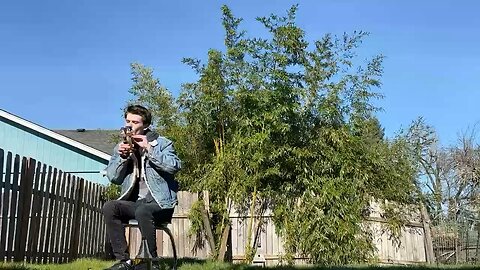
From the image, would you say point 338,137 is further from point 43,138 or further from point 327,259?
point 43,138

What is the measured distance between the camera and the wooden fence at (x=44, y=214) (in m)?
6.46

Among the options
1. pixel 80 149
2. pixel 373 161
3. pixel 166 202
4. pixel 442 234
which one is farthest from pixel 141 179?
pixel 80 149

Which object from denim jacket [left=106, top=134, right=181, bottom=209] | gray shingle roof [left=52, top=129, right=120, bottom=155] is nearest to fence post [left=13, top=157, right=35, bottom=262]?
denim jacket [left=106, top=134, right=181, bottom=209]

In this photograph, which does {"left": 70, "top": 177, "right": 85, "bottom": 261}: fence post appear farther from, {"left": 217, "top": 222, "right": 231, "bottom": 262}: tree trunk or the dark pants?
the dark pants

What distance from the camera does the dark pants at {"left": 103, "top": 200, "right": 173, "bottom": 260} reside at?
381 cm

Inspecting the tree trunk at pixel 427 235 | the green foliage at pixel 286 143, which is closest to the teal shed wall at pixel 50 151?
the green foliage at pixel 286 143

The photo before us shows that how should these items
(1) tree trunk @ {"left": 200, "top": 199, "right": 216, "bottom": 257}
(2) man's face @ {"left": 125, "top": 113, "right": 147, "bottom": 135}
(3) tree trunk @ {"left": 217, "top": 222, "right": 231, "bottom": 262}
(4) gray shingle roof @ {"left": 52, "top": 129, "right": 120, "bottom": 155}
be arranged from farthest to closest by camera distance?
(4) gray shingle roof @ {"left": 52, "top": 129, "right": 120, "bottom": 155}
(1) tree trunk @ {"left": 200, "top": 199, "right": 216, "bottom": 257}
(3) tree trunk @ {"left": 217, "top": 222, "right": 231, "bottom": 262}
(2) man's face @ {"left": 125, "top": 113, "right": 147, "bottom": 135}

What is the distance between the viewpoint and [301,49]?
33.5ft

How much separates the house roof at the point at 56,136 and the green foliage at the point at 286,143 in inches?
227

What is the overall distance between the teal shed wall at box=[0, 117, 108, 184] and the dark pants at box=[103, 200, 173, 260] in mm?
12187

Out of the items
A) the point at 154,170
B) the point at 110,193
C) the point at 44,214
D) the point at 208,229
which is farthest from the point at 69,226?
the point at 154,170

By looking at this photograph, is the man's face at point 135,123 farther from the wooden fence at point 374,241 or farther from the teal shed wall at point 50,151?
the teal shed wall at point 50,151

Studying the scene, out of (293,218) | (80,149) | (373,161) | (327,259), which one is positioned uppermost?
(80,149)

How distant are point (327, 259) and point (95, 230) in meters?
3.65
